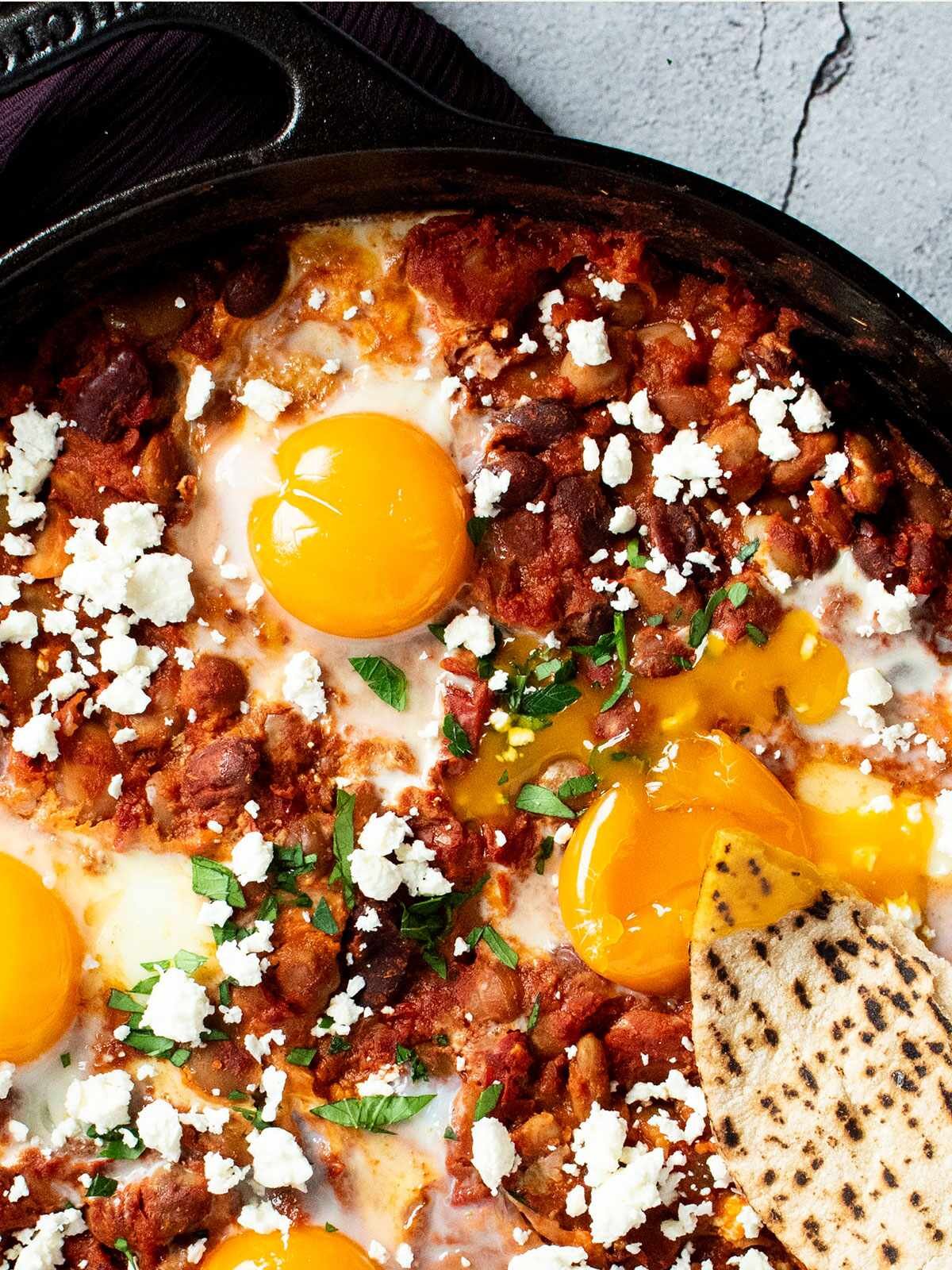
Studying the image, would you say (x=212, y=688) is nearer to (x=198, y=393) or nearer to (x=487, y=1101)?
(x=198, y=393)

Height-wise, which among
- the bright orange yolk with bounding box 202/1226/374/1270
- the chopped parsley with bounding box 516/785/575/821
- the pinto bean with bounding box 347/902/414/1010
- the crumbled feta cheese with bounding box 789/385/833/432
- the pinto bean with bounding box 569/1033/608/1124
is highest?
the crumbled feta cheese with bounding box 789/385/833/432

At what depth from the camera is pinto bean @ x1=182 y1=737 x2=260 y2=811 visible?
3311 mm

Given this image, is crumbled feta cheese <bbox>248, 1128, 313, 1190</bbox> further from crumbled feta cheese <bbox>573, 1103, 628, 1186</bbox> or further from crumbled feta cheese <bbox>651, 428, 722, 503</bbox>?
crumbled feta cheese <bbox>651, 428, 722, 503</bbox>

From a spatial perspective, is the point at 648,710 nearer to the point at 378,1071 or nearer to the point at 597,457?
the point at 597,457

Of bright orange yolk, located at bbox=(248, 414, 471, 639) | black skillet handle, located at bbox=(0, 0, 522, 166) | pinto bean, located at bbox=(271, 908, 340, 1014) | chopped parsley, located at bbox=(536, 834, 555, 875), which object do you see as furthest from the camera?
chopped parsley, located at bbox=(536, 834, 555, 875)

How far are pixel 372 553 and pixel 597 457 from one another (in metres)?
0.60

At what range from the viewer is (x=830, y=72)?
3684mm

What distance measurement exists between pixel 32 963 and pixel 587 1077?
1.35m

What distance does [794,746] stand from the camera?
344 centimetres

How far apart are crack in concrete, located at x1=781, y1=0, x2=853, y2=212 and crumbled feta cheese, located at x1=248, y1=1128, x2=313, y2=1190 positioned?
2.84m

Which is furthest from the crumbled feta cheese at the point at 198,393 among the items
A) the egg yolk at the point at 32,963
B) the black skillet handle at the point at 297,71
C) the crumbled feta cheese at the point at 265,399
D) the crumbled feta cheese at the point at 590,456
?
the egg yolk at the point at 32,963

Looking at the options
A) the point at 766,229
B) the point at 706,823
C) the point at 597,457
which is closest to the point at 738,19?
the point at 766,229

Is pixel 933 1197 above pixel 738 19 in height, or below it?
below

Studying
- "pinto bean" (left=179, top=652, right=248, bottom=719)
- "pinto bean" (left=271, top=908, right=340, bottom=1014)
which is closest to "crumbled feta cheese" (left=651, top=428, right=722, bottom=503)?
"pinto bean" (left=179, top=652, right=248, bottom=719)
